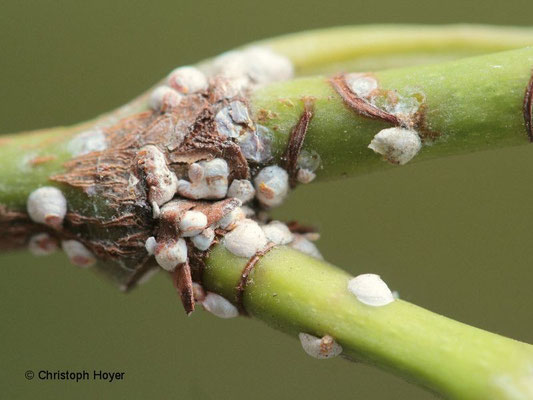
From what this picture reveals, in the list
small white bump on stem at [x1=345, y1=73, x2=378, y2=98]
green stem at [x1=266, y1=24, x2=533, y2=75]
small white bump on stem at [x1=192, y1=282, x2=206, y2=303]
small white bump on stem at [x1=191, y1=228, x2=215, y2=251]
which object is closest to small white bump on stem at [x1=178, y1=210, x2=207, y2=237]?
small white bump on stem at [x1=191, y1=228, x2=215, y2=251]

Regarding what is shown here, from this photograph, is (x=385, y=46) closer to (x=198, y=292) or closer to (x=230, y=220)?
(x=230, y=220)

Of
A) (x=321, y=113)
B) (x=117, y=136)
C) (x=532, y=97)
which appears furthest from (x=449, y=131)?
(x=117, y=136)

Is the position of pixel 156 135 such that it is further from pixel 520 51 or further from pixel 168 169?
pixel 520 51

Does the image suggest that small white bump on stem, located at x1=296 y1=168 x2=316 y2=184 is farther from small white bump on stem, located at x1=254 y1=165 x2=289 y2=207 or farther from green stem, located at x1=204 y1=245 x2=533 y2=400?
green stem, located at x1=204 y1=245 x2=533 y2=400

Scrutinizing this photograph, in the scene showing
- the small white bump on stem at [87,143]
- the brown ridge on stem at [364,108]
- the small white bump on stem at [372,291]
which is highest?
the brown ridge on stem at [364,108]

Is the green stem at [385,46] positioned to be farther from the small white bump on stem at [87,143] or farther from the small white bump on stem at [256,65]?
the small white bump on stem at [87,143]

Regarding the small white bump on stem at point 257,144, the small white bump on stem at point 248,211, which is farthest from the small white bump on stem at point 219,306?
the small white bump on stem at point 257,144
